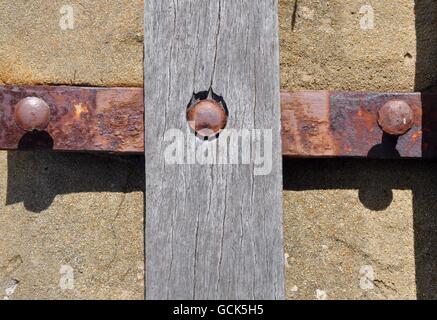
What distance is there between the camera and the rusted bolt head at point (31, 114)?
5.13 feet

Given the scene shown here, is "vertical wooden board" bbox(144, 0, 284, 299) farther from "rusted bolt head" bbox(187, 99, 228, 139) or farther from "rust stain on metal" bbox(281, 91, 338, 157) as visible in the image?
"rust stain on metal" bbox(281, 91, 338, 157)

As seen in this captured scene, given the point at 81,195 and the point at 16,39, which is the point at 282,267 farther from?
the point at 16,39

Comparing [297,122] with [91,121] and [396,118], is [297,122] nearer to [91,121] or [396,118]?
[396,118]

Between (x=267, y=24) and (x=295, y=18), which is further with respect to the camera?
(x=295, y=18)

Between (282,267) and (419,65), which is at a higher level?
(419,65)

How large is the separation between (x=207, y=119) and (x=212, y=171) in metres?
0.13

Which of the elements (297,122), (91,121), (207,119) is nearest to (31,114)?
(91,121)

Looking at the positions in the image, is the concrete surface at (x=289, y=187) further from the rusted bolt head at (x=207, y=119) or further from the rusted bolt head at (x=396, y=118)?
the rusted bolt head at (x=207, y=119)

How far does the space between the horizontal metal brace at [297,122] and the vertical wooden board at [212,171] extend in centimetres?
14

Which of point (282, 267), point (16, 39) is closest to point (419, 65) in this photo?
point (282, 267)

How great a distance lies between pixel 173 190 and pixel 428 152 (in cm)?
73

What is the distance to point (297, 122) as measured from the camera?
1656 millimetres

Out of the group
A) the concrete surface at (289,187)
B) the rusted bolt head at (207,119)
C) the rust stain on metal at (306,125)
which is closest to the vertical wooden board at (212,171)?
the rusted bolt head at (207,119)

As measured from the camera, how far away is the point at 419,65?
1.77m
